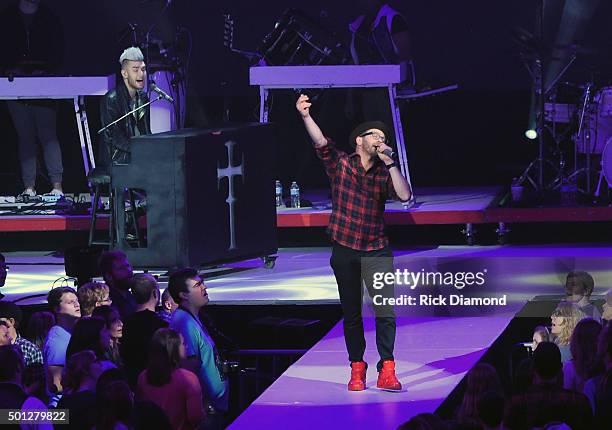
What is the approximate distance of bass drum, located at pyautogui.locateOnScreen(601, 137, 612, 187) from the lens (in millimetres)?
10984

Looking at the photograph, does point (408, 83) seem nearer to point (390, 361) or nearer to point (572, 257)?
point (572, 257)

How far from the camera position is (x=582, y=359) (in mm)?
6387

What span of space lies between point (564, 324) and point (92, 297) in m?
2.52

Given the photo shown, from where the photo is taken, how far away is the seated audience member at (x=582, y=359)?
6.32 meters

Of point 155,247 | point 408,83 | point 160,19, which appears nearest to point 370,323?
point 155,247

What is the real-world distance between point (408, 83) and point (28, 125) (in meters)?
3.30

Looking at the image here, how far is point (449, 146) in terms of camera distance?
13.3 metres

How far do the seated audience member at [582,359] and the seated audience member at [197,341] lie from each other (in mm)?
1733

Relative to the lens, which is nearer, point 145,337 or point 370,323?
point 145,337

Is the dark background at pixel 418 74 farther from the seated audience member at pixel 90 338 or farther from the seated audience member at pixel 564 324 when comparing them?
the seated audience member at pixel 90 338

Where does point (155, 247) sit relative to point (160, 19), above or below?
below

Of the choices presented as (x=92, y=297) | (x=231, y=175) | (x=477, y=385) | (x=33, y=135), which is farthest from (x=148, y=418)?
(x=33, y=135)

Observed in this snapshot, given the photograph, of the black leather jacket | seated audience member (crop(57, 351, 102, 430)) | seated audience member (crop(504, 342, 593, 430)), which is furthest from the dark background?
seated audience member (crop(504, 342, 593, 430))

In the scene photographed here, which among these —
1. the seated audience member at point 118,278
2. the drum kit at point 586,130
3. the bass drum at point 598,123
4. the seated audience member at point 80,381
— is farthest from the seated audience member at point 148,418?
the bass drum at point 598,123
